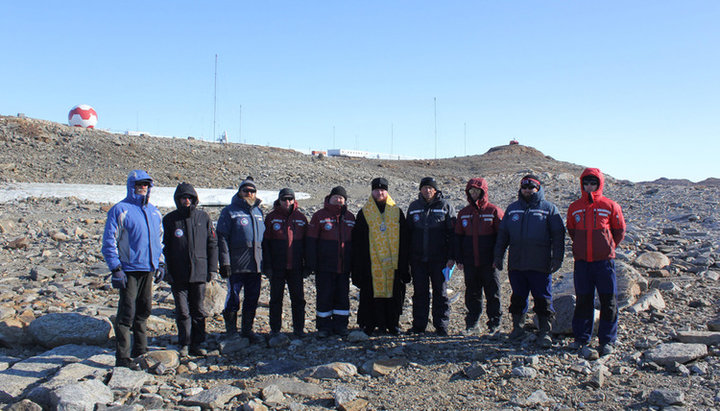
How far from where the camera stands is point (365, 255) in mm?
6582

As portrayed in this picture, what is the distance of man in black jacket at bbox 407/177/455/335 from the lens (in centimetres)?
640

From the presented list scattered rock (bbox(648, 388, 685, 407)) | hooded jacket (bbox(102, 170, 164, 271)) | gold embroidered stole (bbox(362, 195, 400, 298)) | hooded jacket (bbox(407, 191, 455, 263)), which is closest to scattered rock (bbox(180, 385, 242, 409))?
hooded jacket (bbox(102, 170, 164, 271))

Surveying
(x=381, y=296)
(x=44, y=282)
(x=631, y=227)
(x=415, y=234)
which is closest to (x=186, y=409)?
(x=381, y=296)

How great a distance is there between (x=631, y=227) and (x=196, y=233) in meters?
10.1

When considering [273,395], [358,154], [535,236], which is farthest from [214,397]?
[358,154]

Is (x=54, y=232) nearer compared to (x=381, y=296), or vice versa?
(x=381, y=296)

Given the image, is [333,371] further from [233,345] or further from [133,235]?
[133,235]

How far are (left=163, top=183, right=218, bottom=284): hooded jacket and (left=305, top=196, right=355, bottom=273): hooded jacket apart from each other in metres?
1.15

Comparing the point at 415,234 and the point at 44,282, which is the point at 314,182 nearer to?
the point at 44,282

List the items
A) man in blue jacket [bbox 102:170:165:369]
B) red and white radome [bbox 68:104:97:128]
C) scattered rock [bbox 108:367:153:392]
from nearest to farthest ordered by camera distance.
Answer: scattered rock [bbox 108:367:153:392], man in blue jacket [bbox 102:170:165:369], red and white radome [bbox 68:104:97:128]

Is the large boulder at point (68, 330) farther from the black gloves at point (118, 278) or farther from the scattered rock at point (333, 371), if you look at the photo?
the scattered rock at point (333, 371)

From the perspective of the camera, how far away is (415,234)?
6.48 m

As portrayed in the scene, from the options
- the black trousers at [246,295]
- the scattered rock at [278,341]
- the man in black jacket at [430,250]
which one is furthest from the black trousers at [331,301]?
the man in black jacket at [430,250]

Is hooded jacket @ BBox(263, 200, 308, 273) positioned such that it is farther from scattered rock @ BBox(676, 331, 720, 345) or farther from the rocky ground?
scattered rock @ BBox(676, 331, 720, 345)
